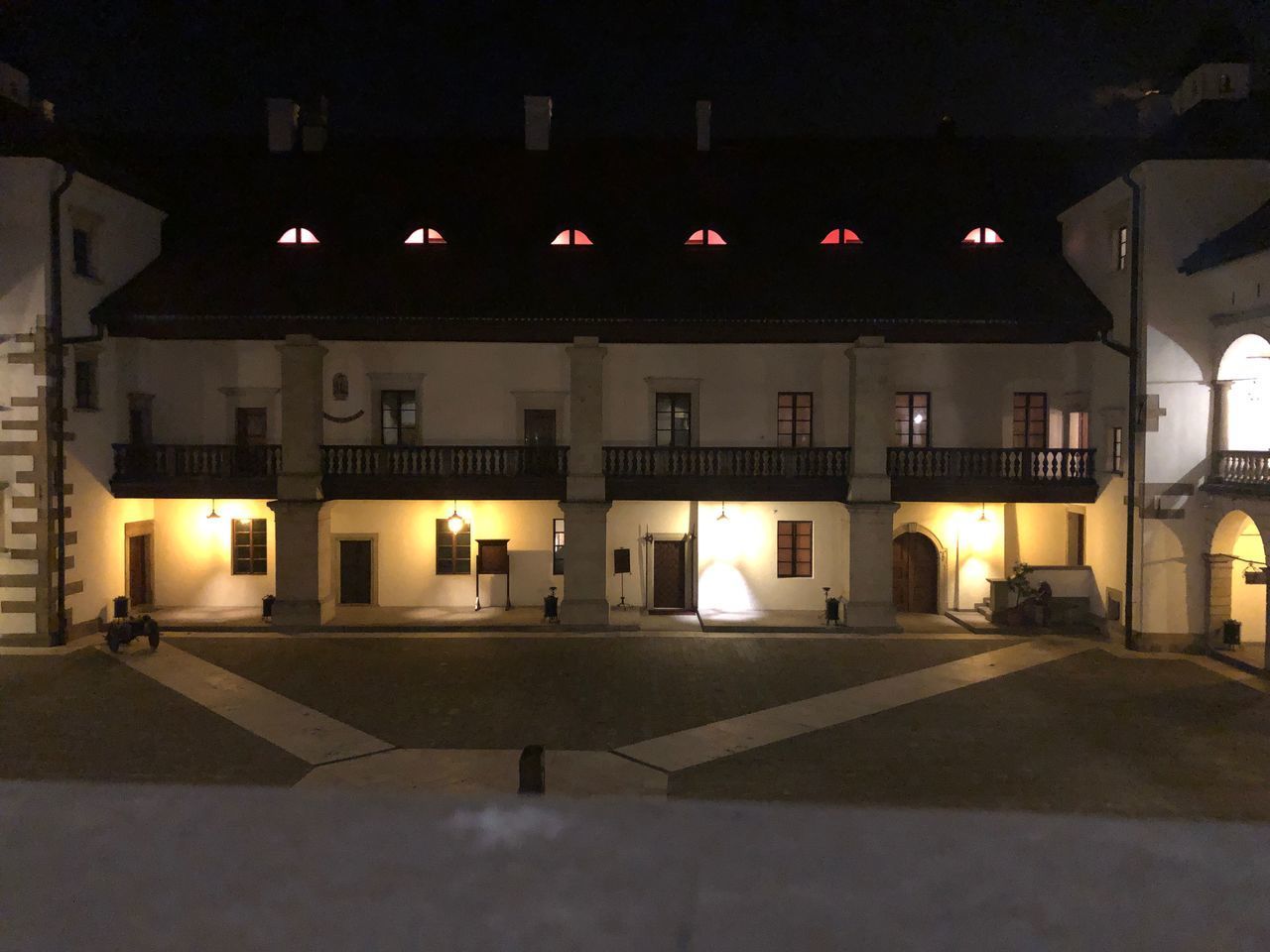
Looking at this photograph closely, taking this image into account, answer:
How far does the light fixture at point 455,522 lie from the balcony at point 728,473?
4.04 metres

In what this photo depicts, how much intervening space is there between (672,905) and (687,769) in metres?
10.2

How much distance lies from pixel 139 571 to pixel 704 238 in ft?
56.6

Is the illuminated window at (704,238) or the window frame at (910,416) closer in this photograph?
the window frame at (910,416)

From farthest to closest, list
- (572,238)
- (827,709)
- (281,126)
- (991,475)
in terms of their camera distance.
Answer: (281,126)
(572,238)
(991,475)
(827,709)

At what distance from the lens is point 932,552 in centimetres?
2325

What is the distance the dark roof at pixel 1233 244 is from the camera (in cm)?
1733

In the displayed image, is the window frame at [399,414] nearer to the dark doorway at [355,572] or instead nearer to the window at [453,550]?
the window at [453,550]

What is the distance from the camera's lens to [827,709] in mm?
15328

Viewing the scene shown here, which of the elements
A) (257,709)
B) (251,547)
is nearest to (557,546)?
(251,547)

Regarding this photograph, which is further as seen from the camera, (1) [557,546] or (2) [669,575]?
(1) [557,546]

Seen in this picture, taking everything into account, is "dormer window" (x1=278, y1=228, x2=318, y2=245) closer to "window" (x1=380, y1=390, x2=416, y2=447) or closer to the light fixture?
"window" (x1=380, y1=390, x2=416, y2=447)

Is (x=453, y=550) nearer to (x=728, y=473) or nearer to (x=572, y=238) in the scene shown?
(x=728, y=473)

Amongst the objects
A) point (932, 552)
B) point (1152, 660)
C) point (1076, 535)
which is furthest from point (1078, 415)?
point (1152, 660)

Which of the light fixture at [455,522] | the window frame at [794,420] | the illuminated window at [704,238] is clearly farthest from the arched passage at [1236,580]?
the light fixture at [455,522]
